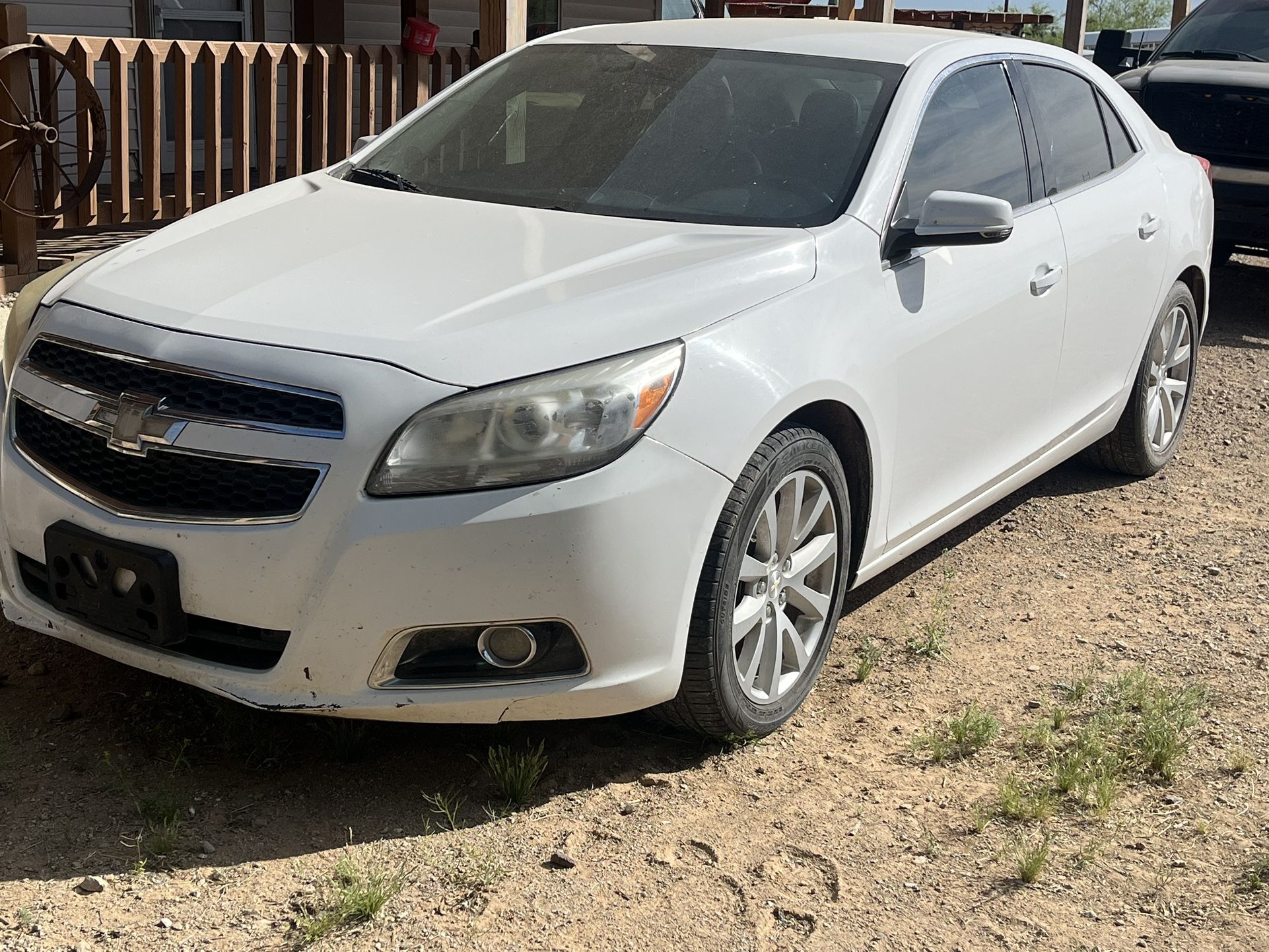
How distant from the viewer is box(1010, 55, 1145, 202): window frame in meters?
4.73

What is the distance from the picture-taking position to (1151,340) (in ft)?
18.3

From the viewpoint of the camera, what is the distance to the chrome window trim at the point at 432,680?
298 cm

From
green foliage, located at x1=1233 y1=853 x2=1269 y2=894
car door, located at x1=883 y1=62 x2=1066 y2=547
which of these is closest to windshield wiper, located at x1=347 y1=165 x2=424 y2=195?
car door, located at x1=883 y1=62 x2=1066 y2=547

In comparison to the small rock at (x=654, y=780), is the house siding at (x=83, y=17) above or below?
above

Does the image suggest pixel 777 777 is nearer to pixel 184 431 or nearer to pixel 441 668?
pixel 441 668

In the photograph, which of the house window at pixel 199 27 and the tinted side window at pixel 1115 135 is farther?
the house window at pixel 199 27

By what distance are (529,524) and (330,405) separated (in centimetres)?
47

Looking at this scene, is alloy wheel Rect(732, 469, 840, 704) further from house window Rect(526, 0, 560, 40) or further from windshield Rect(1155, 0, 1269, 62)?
house window Rect(526, 0, 560, 40)

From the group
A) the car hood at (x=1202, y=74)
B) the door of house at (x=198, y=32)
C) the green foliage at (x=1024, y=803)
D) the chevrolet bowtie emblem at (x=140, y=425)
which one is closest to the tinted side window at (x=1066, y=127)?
the green foliage at (x=1024, y=803)

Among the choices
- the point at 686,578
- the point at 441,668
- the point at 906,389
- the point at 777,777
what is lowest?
the point at 777,777

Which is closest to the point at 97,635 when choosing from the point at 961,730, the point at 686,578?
the point at 686,578

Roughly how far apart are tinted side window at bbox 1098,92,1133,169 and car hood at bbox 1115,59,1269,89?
12.9ft

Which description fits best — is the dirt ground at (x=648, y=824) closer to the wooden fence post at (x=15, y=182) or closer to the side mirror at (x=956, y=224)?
the side mirror at (x=956, y=224)

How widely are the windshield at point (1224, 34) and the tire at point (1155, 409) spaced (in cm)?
452
